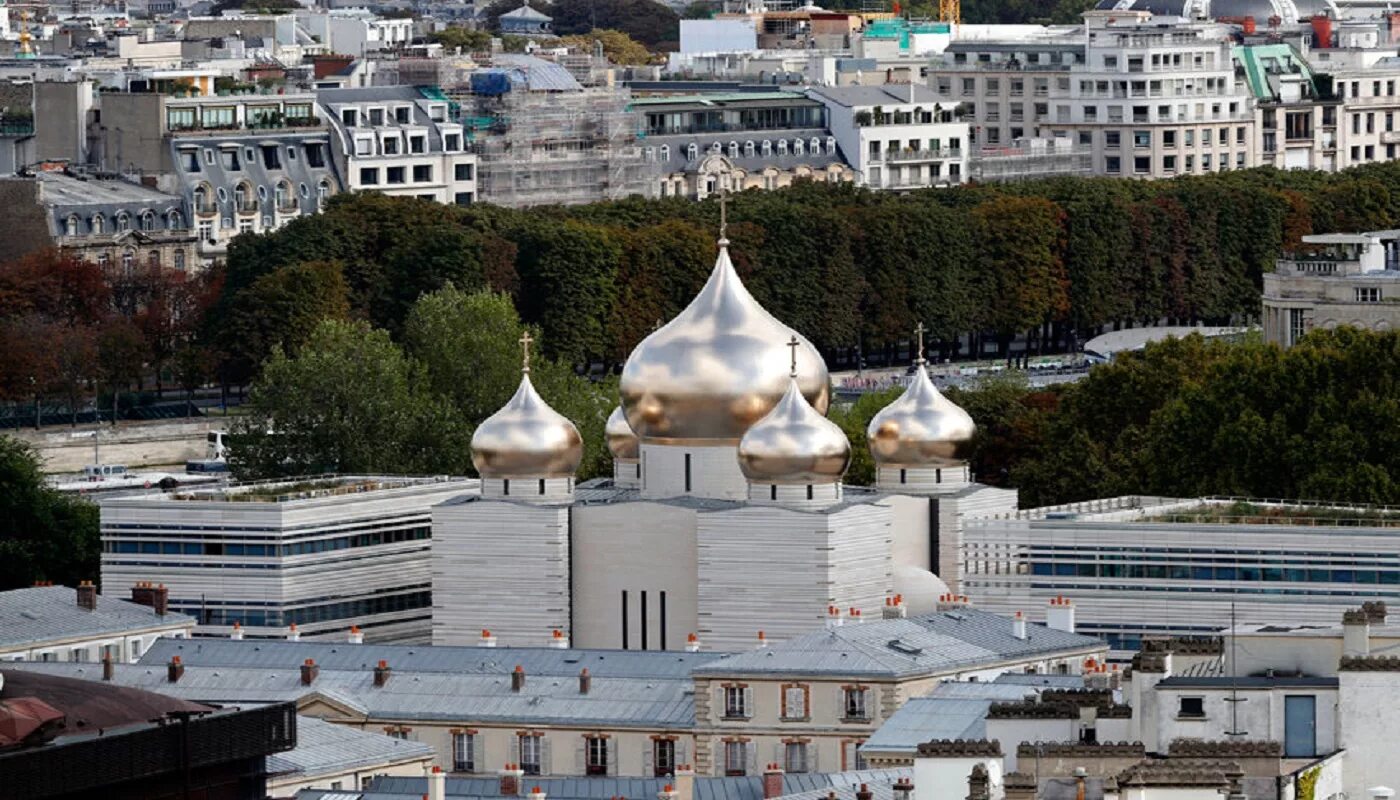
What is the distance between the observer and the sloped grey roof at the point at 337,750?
3366 inches

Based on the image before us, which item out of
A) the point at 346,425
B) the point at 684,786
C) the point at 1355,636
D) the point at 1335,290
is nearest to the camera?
the point at 1355,636

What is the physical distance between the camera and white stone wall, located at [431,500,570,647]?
115 metres

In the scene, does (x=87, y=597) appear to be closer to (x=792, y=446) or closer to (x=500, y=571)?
(x=500, y=571)

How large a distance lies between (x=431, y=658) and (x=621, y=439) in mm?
13536

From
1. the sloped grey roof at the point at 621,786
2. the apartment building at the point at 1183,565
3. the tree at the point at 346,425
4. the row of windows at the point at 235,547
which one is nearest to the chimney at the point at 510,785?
the sloped grey roof at the point at 621,786

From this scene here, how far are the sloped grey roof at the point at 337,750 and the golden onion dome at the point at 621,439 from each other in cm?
2516

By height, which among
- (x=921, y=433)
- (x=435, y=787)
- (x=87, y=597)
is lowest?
(x=87, y=597)

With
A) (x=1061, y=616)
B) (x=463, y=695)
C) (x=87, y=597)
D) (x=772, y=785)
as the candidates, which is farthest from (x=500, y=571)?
(x=772, y=785)

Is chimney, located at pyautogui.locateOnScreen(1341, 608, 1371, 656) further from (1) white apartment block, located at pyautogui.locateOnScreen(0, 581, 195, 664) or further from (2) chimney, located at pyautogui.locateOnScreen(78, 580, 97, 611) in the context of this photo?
(2) chimney, located at pyautogui.locateOnScreen(78, 580, 97, 611)

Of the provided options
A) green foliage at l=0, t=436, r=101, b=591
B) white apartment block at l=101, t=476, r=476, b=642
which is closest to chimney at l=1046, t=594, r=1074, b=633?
white apartment block at l=101, t=476, r=476, b=642

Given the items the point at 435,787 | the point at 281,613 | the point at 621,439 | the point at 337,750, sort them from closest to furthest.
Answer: the point at 435,787 < the point at 337,750 < the point at 621,439 < the point at 281,613

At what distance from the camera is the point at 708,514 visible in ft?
371

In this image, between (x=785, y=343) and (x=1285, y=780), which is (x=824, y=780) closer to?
(x=1285, y=780)

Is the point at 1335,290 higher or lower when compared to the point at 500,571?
lower
